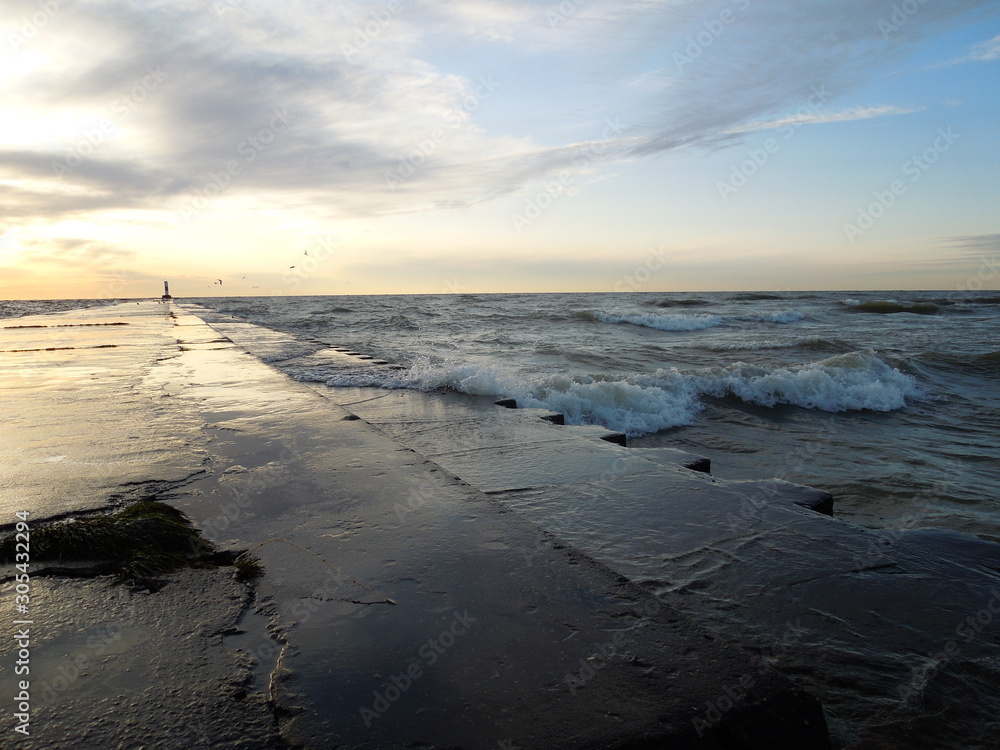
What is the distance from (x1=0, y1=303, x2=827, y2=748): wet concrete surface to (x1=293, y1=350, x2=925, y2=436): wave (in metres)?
3.49

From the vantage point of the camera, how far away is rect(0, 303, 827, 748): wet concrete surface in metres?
1.19

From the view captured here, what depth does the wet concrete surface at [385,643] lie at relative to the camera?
119 centimetres

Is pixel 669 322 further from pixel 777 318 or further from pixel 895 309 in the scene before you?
pixel 895 309

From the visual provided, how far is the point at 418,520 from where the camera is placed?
2.28 metres

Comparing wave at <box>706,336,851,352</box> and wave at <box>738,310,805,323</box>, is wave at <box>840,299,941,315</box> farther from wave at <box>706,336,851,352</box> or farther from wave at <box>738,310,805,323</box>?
wave at <box>706,336,851,352</box>

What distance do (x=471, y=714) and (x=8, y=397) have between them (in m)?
5.68

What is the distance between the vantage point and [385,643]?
1475 millimetres

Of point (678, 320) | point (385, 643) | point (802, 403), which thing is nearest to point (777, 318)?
point (678, 320)

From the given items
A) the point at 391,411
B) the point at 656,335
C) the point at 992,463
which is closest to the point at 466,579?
the point at 391,411

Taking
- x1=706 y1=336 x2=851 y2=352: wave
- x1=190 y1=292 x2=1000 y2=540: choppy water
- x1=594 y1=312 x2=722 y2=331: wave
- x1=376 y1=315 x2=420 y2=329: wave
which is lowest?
x1=190 y1=292 x2=1000 y2=540: choppy water

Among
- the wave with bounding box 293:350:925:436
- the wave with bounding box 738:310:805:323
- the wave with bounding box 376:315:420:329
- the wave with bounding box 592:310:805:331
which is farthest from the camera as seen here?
the wave with bounding box 738:310:805:323

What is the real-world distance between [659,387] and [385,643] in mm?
6915

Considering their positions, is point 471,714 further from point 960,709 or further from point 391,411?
point 391,411

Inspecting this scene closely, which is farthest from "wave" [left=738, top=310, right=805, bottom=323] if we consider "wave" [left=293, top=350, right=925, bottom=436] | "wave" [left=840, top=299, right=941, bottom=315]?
"wave" [left=293, top=350, right=925, bottom=436]
